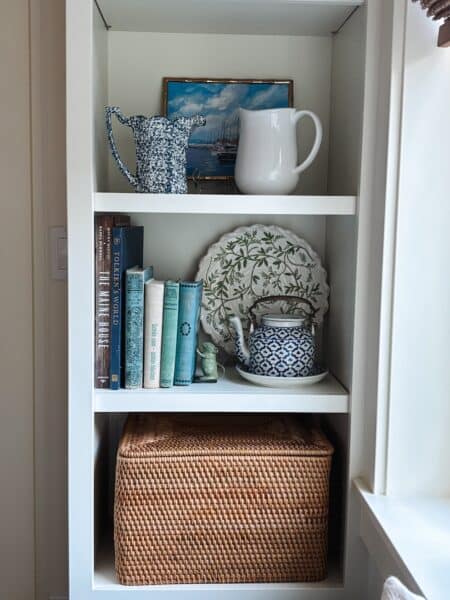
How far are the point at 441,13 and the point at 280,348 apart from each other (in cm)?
66

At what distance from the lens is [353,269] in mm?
1321

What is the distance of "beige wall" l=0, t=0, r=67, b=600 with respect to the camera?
1521 mm

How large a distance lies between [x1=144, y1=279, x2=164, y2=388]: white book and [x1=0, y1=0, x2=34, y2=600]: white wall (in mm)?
379

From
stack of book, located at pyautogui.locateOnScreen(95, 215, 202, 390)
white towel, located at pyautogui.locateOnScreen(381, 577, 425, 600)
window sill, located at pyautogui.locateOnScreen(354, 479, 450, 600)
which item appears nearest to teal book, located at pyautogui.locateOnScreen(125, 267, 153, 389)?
stack of book, located at pyautogui.locateOnScreen(95, 215, 202, 390)

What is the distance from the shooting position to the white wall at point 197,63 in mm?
1534

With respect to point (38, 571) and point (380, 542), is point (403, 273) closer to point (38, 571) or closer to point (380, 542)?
point (380, 542)

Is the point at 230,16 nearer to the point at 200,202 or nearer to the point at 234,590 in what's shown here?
the point at 200,202

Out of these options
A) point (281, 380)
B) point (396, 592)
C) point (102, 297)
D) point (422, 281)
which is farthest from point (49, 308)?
point (396, 592)

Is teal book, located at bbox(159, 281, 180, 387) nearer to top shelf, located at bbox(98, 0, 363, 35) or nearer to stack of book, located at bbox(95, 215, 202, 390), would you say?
A: stack of book, located at bbox(95, 215, 202, 390)

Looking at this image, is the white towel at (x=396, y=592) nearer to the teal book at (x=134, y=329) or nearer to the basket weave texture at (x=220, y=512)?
the basket weave texture at (x=220, y=512)

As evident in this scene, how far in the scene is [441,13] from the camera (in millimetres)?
1123

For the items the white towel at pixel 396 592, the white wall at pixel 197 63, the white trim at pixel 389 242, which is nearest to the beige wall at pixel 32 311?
the white wall at pixel 197 63

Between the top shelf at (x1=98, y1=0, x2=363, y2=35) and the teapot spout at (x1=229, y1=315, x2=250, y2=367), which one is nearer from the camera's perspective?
the top shelf at (x1=98, y1=0, x2=363, y2=35)

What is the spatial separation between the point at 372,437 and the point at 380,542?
0.62 feet
